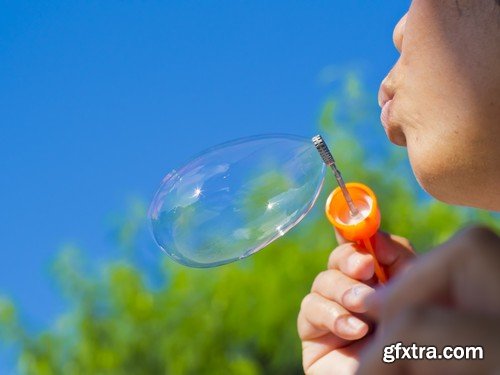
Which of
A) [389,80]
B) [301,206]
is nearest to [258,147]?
[301,206]

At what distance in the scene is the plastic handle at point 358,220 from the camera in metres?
1.56

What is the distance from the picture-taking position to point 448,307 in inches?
22.3

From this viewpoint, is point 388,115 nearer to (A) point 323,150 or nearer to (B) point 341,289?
(A) point 323,150

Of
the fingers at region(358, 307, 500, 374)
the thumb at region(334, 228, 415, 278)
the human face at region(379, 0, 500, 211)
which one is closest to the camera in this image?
the fingers at region(358, 307, 500, 374)

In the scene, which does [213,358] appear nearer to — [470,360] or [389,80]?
[389,80]

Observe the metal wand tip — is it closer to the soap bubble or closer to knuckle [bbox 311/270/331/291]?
the soap bubble

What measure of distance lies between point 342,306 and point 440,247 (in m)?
1.00

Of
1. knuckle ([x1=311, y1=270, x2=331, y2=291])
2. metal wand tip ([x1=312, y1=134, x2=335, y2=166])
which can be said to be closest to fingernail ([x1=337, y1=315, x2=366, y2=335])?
knuckle ([x1=311, y1=270, x2=331, y2=291])

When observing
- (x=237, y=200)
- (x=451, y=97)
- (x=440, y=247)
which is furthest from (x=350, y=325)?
(x=440, y=247)

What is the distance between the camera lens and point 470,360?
1.75 ft

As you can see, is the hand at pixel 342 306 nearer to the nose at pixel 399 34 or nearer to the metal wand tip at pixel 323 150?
the metal wand tip at pixel 323 150

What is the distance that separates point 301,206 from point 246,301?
8215mm

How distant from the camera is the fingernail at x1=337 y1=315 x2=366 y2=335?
155 cm

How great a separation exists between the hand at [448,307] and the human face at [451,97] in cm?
67
